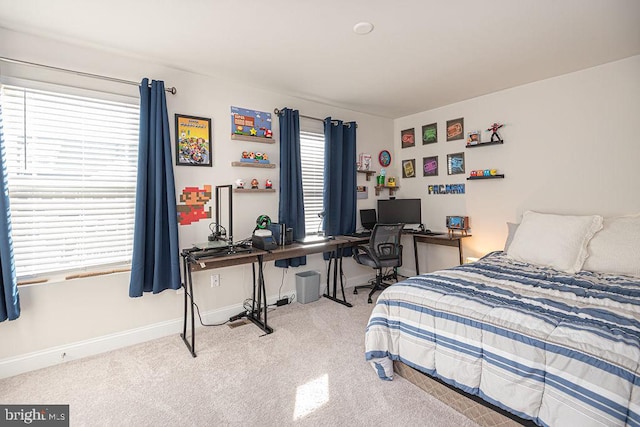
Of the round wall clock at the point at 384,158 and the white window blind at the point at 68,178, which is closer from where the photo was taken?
the white window blind at the point at 68,178

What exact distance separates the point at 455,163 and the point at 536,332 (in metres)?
3.01

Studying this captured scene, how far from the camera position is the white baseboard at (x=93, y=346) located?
226 cm

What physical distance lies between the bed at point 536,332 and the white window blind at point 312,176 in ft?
6.38

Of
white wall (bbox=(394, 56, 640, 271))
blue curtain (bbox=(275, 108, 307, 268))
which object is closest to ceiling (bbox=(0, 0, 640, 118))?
white wall (bbox=(394, 56, 640, 271))

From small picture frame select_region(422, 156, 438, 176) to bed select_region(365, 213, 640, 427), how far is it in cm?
197

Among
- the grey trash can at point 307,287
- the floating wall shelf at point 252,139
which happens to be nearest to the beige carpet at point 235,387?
the grey trash can at point 307,287

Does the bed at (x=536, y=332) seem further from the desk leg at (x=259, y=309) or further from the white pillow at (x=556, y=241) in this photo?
the desk leg at (x=259, y=309)

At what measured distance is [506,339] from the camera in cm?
155

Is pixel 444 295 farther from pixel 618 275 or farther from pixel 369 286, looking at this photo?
pixel 369 286

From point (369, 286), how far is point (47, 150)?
3.59 metres

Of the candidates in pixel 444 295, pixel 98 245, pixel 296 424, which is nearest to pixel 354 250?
pixel 444 295

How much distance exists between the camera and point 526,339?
1.49m

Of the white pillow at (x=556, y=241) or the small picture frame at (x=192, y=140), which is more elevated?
the small picture frame at (x=192, y=140)

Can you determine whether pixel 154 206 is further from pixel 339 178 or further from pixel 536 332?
pixel 536 332
